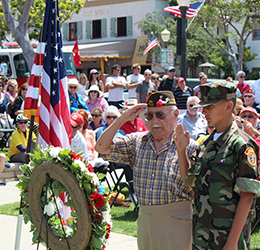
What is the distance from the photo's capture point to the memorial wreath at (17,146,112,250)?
331 centimetres

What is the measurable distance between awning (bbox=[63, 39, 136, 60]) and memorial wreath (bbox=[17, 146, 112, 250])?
33.0 m

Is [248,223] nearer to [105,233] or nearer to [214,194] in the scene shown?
[214,194]

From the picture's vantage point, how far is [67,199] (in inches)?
139

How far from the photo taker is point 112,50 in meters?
36.8

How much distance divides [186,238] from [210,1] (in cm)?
2620

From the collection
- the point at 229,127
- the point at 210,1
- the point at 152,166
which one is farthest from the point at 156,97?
the point at 210,1

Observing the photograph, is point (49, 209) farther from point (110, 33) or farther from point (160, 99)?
point (110, 33)

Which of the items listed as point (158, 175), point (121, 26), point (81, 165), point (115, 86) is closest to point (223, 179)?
point (158, 175)

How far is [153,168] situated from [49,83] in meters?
2.12

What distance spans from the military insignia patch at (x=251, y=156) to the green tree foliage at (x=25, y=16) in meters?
11.7

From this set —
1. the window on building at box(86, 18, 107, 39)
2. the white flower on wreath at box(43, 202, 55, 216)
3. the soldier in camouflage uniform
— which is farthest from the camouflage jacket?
the window on building at box(86, 18, 107, 39)

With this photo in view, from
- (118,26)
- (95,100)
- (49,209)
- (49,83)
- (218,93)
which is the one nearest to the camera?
(218,93)

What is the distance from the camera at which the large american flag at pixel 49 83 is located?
481 cm

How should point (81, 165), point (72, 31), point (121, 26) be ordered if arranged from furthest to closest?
point (72, 31)
point (121, 26)
point (81, 165)
